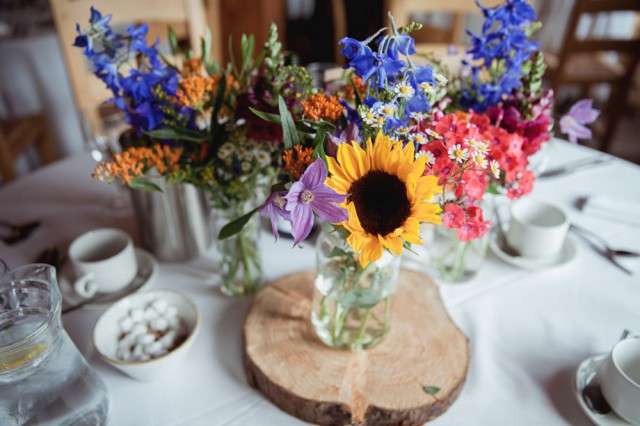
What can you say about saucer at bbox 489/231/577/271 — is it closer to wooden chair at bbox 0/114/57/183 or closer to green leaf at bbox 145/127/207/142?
green leaf at bbox 145/127/207/142

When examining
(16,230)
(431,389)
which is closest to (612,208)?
(431,389)

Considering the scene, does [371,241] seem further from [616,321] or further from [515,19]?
[616,321]

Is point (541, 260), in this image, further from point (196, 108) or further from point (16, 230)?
point (16, 230)

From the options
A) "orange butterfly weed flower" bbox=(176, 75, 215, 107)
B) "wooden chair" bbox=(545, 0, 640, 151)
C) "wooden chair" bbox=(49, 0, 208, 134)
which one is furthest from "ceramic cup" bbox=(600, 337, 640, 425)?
"wooden chair" bbox=(545, 0, 640, 151)

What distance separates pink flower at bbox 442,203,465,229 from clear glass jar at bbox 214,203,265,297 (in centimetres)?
31

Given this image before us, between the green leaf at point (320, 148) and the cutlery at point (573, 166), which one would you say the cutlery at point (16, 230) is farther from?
the cutlery at point (573, 166)

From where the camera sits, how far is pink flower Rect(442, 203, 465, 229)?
49 cm

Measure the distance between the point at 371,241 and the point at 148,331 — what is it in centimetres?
38

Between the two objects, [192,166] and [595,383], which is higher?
[192,166]

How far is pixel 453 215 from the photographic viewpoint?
49cm

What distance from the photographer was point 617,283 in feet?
→ 2.56

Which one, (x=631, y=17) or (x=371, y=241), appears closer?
(x=371, y=241)

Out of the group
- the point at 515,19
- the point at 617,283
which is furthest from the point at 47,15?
the point at 617,283

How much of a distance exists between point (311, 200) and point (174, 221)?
434 millimetres
